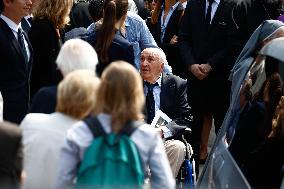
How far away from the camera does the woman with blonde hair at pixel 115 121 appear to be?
185 inches

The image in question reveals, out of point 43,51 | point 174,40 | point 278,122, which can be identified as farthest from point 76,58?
point 174,40

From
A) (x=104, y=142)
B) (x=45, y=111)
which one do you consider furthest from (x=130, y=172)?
(x=45, y=111)

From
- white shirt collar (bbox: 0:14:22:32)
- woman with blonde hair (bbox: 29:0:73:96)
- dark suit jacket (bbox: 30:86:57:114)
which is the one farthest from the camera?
woman with blonde hair (bbox: 29:0:73:96)

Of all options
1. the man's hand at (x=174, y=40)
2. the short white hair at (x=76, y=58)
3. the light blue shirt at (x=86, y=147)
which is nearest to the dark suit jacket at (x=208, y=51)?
the man's hand at (x=174, y=40)

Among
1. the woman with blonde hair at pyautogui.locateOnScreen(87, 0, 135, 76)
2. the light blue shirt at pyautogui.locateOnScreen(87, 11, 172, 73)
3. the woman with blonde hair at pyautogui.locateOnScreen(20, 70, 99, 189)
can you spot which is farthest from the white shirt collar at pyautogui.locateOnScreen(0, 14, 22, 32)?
the woman with blonde hair at pyautogui.locateOnScreen(20, 70, 99, 189)

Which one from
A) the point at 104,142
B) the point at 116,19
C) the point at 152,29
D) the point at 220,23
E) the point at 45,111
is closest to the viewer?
the point at 104,142

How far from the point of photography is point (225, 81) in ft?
31.6

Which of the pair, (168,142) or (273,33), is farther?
(168,142)

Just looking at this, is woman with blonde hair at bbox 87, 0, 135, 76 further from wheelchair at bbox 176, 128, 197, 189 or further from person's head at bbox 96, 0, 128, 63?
wheelchair at bbox 176, 128, 197, 189

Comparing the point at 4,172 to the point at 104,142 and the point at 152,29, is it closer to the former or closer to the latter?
the point at 104,142

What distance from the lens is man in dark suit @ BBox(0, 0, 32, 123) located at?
23.4 feet

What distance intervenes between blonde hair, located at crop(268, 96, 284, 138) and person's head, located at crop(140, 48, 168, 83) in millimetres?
2789

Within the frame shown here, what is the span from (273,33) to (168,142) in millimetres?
1977

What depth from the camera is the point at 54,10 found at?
8.06 m
